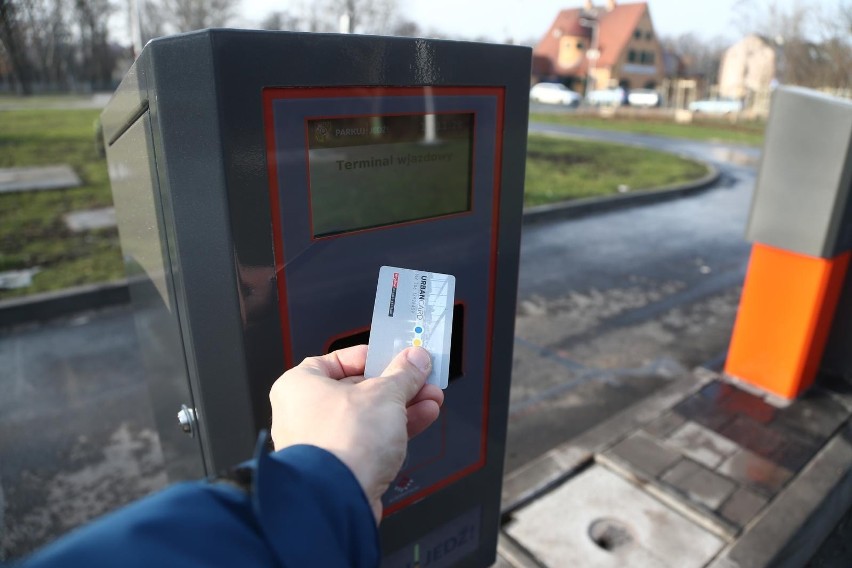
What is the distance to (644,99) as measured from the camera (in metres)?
34.0

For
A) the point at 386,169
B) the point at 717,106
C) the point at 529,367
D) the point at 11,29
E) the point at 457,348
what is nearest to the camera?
the point at 386,169

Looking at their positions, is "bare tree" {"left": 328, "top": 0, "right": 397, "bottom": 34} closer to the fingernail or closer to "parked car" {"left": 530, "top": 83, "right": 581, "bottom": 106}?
"parked car" {"left": 530, "top": 83, "right": 581, "bottom": 106}

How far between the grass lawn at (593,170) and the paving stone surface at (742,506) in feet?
18.2

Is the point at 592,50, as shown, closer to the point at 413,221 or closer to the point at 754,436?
the point at 754,436

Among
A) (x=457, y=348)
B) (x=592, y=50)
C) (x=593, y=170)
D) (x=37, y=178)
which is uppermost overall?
(x=592, y=50)

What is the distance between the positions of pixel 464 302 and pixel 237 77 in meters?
0.75

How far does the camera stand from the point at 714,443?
120 inches

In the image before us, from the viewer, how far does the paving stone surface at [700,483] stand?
8.68 feet

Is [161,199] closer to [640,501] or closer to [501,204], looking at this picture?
[501,204]

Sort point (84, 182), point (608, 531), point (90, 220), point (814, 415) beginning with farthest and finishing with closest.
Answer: point (84, 182), point (90, 220), point (814, 415), point (608, 531)

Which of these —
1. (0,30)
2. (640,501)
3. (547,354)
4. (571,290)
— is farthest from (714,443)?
(0,30)

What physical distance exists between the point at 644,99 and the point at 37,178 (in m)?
32.0

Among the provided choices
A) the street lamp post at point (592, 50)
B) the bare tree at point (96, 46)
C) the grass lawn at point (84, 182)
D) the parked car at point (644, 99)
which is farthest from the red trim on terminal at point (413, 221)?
the parked car at point (644, 99)

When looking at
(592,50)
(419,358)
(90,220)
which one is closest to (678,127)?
(592,50)
